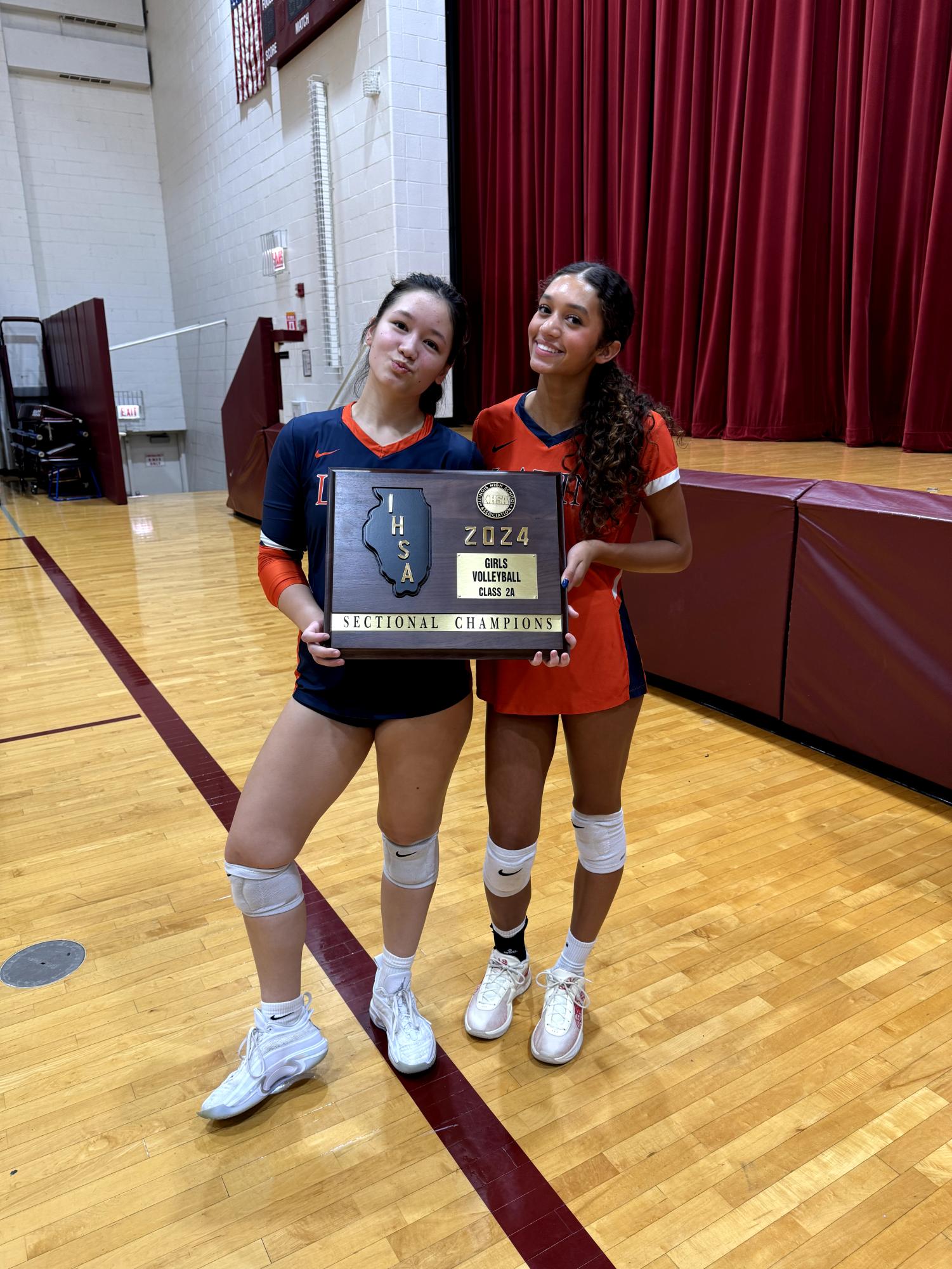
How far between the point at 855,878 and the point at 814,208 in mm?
3404

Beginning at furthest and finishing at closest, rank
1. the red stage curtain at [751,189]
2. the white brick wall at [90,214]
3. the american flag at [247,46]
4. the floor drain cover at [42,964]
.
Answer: the white brick wall at [90,214]
the american flag at [247,46]
the red stage curtain at [751,189]
the floor drain cover at [42,964]

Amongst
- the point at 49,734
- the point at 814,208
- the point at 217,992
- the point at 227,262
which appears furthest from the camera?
the point at 227,262

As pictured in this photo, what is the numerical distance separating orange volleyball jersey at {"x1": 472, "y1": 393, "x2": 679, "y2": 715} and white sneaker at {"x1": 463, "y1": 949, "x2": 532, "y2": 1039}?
0.53 meters

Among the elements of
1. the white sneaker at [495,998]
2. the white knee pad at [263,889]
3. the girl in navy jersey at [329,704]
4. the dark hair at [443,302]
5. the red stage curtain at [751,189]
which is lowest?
the white sneaker at [495,998]

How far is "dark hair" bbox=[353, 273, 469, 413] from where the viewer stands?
4.22ft

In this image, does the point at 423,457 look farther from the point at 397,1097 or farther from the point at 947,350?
the point at 947,350

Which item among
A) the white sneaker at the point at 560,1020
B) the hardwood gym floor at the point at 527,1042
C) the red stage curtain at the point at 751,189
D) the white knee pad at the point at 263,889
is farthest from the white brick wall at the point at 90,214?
the white sneaker at the point at 560,1020

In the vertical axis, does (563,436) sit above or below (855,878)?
above

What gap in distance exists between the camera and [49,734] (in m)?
2.90

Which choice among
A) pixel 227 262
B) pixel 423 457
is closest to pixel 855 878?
pixel 423 457

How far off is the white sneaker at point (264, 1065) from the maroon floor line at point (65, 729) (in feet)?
6.06

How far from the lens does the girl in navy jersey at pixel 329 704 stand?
1244 millimetres

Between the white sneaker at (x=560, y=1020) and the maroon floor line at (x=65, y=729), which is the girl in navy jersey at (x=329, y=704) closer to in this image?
the white sneaker at (x=560, y=1020)

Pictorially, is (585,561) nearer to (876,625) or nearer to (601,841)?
(601,841)
